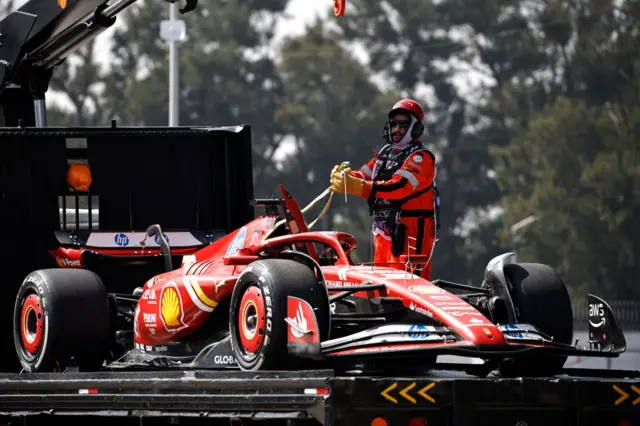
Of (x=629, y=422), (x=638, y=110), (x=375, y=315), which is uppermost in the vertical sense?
(x=638, y=110)

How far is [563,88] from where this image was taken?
64.0 metres

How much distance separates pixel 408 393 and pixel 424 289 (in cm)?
106

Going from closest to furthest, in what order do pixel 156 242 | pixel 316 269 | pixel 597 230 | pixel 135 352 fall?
pixel 316 269 → pixel 135 352 → pixel 156 242 → pixel 597 230

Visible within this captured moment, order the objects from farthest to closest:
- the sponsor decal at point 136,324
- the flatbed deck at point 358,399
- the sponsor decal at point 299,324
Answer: the sponsor decal at point 136,324 < the sponsor decal at point 299,324 < the flatbed deck at point 358,399

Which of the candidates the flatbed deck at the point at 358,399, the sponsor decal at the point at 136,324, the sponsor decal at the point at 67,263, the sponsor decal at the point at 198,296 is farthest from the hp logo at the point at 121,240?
the flatbed deck at the point at 358,399

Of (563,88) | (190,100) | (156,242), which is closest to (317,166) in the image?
(190,100)

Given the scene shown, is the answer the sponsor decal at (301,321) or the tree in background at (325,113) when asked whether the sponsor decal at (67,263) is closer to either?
the sponsor decal at (301,321)

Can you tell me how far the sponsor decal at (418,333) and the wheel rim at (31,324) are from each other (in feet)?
8.88

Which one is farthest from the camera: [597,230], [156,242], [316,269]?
[597,230]

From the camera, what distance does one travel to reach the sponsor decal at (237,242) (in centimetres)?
977

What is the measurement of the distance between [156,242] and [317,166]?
55.3 meters

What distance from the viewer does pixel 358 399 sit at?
24.8 ft

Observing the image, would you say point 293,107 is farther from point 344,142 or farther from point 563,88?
point 563,88

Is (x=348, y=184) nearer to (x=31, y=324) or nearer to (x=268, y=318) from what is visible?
(x=268, y=318)
